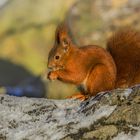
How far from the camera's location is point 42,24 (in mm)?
8492

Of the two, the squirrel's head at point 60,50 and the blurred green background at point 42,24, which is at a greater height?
the blurred green background at point 42,24

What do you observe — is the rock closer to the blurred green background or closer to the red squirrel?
Result: the red squirrel

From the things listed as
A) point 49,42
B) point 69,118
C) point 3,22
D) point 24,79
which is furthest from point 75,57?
point 3,22

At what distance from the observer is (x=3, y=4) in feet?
29.5

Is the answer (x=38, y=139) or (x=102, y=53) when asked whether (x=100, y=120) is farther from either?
(x=102, y=53)

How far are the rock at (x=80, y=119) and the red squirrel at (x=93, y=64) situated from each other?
1.22 feet

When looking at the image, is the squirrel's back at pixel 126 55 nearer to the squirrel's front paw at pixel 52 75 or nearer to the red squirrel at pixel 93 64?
the red squirrel at pixel 93 64

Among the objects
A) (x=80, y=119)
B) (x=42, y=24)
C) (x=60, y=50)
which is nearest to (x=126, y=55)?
(x=60, y=50)

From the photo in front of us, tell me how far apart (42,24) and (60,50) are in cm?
521

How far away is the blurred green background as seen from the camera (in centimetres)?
778

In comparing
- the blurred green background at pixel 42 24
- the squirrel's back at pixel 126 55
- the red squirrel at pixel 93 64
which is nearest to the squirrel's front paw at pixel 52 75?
the red squirrel at pixel 93 64

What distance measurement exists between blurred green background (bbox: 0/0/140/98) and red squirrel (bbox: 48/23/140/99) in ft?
12.2

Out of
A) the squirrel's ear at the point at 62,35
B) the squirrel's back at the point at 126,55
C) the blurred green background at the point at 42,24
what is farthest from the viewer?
the blurred green background at the point at 42,24

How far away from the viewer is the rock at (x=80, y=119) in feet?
8.15
